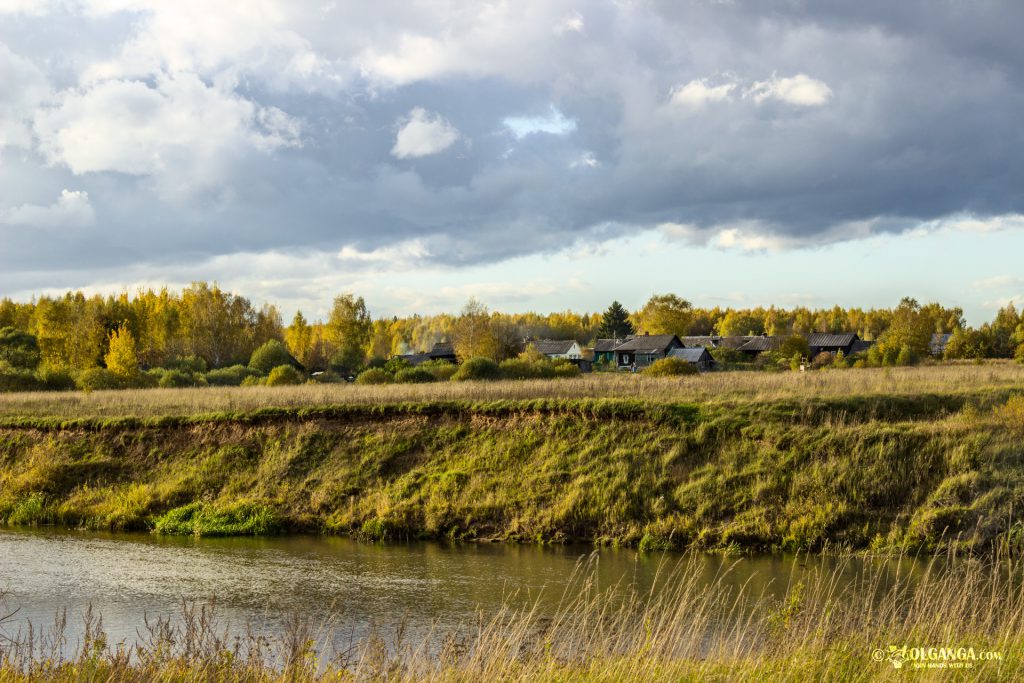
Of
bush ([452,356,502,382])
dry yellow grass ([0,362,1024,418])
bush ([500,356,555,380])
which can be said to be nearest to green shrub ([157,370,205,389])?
dry yellow grass ([0,362,1024,418])

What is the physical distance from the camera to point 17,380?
56.3 metres

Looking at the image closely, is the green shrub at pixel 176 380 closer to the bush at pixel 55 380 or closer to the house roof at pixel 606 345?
the bush at pixel 55 380

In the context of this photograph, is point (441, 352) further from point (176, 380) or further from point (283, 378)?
point (283, 378)

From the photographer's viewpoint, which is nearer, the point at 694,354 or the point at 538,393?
the point at 538,393

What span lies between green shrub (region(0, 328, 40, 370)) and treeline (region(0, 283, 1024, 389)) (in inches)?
5.0

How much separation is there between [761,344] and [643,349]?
21.1m

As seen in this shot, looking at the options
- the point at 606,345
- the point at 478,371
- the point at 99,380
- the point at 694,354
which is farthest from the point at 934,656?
the point at 606,345

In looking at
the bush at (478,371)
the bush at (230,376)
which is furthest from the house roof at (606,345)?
the bush at (478,371)

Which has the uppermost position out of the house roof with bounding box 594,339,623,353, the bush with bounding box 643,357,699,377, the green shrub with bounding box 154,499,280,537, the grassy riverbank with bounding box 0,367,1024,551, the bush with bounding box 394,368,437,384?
the house roof with bounding box 594,339,623,353

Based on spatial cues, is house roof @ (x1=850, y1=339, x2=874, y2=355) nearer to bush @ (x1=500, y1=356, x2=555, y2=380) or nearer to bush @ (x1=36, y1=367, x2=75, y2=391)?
bush @ (x1=500, y1=356, x2=555, y2=380)

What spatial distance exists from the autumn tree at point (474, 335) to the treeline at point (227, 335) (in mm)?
107

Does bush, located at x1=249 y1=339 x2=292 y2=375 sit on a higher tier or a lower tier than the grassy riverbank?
higher

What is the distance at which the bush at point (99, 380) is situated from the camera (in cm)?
5728

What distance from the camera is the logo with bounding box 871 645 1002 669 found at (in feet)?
29.8
